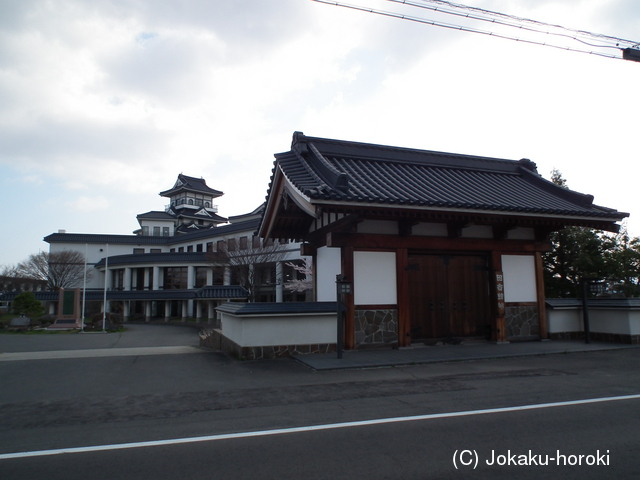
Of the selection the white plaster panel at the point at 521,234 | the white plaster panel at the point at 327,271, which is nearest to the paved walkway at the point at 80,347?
the white plaster panel at the point at 327,271

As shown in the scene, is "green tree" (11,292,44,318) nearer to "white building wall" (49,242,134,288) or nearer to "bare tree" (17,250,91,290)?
"bare tree" (17,250,91,290)

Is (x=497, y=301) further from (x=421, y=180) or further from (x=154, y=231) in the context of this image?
(x=154, y=231)

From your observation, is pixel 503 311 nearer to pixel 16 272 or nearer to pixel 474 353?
pixel 474 353

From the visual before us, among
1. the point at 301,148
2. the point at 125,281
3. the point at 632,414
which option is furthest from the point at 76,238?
the point at 632,414

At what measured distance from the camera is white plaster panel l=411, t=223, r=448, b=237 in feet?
38.5

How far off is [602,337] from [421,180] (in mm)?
6984

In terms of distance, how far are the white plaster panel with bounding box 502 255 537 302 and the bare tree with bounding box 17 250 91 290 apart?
53.6m

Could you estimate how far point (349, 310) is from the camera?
10.8 metres

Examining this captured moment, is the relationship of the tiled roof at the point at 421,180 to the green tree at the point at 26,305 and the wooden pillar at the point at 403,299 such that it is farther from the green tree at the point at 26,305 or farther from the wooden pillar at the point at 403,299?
the green tree at the point at 26,305

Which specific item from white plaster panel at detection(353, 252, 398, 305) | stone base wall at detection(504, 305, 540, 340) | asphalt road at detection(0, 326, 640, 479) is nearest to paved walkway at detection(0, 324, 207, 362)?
asphalt road at detection(0, 326, 640, 479)

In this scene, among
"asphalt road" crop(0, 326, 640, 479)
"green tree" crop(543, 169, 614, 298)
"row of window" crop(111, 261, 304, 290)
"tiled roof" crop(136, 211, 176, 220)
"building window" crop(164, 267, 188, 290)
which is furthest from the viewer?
"tiled roof" crop(136, 211, 176, 220)

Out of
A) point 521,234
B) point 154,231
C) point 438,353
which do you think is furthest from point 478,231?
point 154,231

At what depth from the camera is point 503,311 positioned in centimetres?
1205

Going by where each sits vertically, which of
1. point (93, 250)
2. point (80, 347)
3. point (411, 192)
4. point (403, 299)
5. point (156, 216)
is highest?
point (156, 216)
